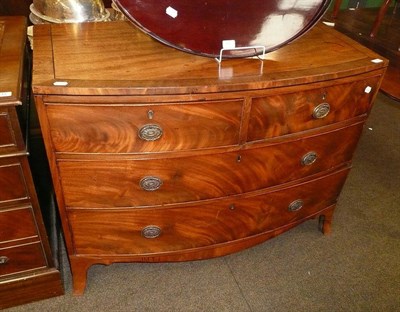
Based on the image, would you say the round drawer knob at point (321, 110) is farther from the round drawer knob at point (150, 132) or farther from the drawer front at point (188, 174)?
the round drawer knob at point (150, 132)

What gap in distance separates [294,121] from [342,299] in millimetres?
887

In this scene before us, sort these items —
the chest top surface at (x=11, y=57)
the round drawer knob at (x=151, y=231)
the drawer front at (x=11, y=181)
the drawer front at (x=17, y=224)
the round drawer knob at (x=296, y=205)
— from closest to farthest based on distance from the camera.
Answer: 1. the chest top surface at (x=11, y=57)
2. the drawer front at (x=11, y=181)
3. the drawer front at (x=17, y=224)
4. the round drawer knob at (x=151, y=231)
5. the round drawer knob at (x=296, y=205)

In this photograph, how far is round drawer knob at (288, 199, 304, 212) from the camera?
158 cm

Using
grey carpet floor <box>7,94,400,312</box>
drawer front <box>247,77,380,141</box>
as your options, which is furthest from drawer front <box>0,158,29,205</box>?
drawer front <box>247,77,380,141</box>

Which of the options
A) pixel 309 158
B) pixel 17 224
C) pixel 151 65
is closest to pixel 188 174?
pixel 151 65

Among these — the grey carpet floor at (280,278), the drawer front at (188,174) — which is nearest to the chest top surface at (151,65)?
the drawer front at (188,174)

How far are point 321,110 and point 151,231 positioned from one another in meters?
0.78

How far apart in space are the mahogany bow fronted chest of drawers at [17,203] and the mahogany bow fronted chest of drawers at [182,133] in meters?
0.09

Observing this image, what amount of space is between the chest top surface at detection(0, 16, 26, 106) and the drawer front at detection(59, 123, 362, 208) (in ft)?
0.83

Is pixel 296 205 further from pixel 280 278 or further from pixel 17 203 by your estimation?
pixel 17 203

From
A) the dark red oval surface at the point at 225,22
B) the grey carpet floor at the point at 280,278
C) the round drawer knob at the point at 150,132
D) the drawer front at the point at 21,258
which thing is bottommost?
the grey carpet floor at the point at 280,278

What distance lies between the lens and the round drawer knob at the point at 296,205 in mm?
1576

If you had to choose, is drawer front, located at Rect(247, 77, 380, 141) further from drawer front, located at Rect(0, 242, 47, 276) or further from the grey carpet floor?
drawer front, located at Rect(0, 242, 47, 276)

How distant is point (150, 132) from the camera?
1.14m
